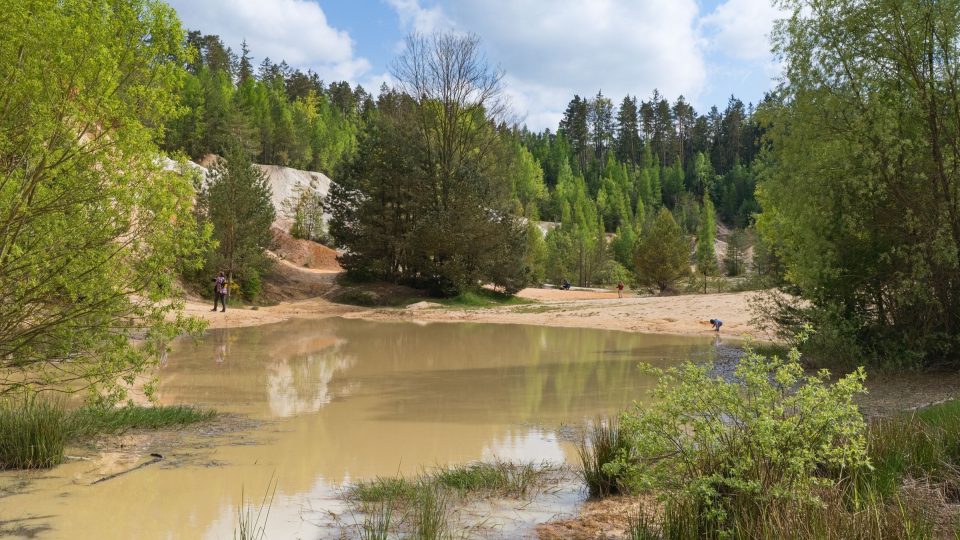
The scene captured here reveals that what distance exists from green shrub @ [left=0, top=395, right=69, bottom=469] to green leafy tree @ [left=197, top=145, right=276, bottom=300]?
26676 millimetres

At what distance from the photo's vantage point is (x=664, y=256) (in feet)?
152

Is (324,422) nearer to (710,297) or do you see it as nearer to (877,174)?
(877,174)

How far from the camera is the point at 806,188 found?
1416cm

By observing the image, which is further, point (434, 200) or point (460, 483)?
point (434, 200)

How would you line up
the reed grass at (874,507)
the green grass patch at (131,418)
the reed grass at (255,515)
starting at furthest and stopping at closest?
the green grass patch at (131,418) → the reed grass at (255,515) → the reed grass at (874,507)

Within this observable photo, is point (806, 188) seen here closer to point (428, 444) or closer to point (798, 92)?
point (798, 92)

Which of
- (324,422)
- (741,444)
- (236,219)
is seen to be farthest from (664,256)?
(741,444)

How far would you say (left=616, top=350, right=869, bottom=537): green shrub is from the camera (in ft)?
16.6

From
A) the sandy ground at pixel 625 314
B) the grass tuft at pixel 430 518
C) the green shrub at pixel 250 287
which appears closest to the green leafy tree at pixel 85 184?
Answer: the grass tuft at pixel 430 518

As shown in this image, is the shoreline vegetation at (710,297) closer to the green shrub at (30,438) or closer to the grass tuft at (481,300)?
the green shrub at (30,438)

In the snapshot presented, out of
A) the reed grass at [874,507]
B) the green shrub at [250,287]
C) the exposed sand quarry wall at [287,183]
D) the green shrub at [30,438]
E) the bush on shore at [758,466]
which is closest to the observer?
the reed grass at [874,507]

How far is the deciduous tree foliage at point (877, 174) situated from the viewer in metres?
12.6

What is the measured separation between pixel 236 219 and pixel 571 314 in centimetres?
1693

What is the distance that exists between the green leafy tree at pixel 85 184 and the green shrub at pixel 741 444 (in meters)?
5.20
